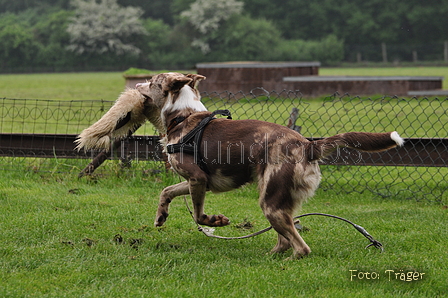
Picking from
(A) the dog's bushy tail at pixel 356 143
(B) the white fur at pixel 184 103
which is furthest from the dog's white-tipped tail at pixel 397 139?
(B) the white fur at pixel 184 103

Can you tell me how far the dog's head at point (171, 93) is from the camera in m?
4.96

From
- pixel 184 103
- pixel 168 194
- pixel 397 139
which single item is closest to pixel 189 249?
pixel 168 194

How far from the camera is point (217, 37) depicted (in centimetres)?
5900

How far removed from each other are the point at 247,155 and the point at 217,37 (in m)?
55.9

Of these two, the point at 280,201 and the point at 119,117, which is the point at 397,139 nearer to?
the point at 280,201

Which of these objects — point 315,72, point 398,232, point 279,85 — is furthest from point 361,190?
point 315,72

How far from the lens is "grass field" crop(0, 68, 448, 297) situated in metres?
3.99

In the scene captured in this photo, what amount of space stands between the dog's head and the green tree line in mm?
50953

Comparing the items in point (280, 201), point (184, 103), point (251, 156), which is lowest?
point (280, 201)

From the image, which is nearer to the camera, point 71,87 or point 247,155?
point 247,155

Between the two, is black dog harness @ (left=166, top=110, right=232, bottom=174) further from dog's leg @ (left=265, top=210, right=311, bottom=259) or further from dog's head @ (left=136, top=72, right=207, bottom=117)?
dog's leg @ (left=265, top=210, right=311, bottom=259)

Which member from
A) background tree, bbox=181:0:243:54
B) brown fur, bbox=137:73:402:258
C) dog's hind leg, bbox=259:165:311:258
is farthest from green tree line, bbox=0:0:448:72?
dog's hind leg, bbox=259:165:311:258

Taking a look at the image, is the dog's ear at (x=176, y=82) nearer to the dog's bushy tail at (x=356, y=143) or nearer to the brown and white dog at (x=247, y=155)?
the brown and white dog at (x=247, y=155)

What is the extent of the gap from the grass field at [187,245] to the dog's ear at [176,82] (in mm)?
1295
